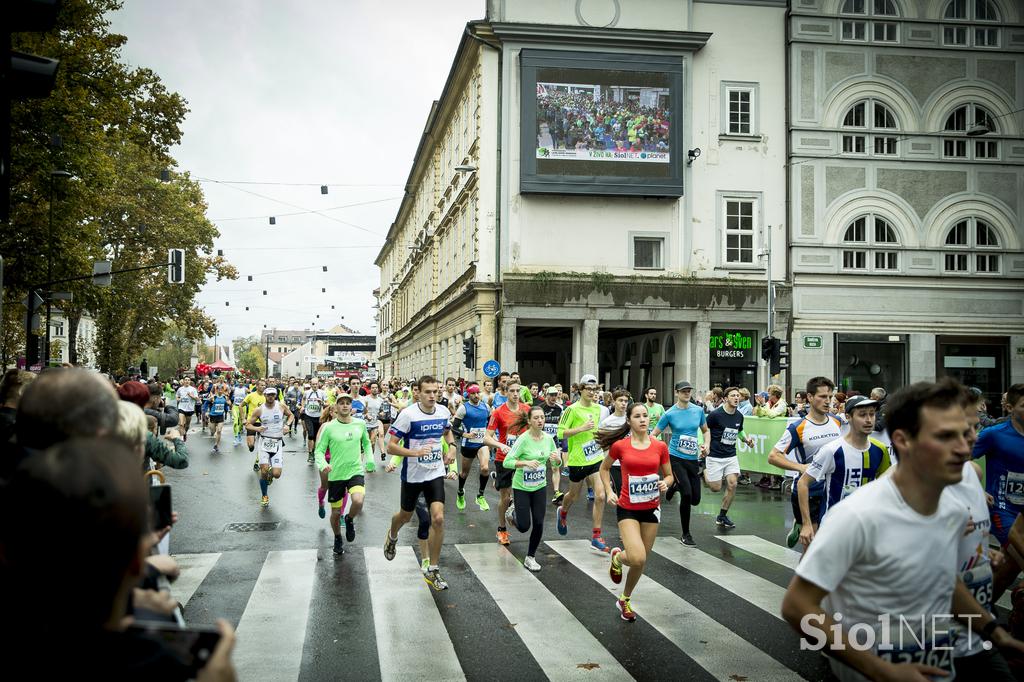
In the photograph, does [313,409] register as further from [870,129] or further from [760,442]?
[870,129]

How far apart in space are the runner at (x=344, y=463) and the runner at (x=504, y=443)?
5.92ft

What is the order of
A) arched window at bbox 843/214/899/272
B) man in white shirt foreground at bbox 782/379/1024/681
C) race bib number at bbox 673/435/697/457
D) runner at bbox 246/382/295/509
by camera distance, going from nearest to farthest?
man in white shirt foreground at bbox 782/379/1024/681, race bib number at bbox 673/435/697/457, runner at bbox 246/382/295/509, arched window at bbox 843/214/899/272

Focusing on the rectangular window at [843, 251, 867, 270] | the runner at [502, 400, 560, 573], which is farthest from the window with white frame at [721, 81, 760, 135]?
the runner at [502, 400, 560, 573]

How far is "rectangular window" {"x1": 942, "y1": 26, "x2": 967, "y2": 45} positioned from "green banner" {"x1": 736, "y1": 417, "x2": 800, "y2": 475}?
2282 centimetres

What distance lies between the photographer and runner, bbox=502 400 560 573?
895 cm

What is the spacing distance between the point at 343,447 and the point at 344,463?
0.64ft

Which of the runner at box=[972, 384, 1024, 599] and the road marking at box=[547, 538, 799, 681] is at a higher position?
the runner at box=[972, 384, 1024, 599]

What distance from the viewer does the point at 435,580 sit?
25.7ft

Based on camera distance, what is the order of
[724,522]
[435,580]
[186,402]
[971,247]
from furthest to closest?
[971,247] → [186,402] → [724,522] → [435,580]

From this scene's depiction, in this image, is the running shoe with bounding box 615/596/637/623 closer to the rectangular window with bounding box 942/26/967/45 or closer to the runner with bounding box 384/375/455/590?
the runner with bounding box 384/375/455/590

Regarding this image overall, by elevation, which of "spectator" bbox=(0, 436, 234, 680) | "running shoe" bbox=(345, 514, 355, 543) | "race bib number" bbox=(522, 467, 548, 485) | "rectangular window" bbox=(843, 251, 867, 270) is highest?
"rectangular window" bbox=(843, 251, 867, 270)

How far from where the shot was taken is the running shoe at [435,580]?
25.5 feet

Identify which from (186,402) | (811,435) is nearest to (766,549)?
(811,435)

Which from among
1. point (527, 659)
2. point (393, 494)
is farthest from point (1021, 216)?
point (527, 659)
